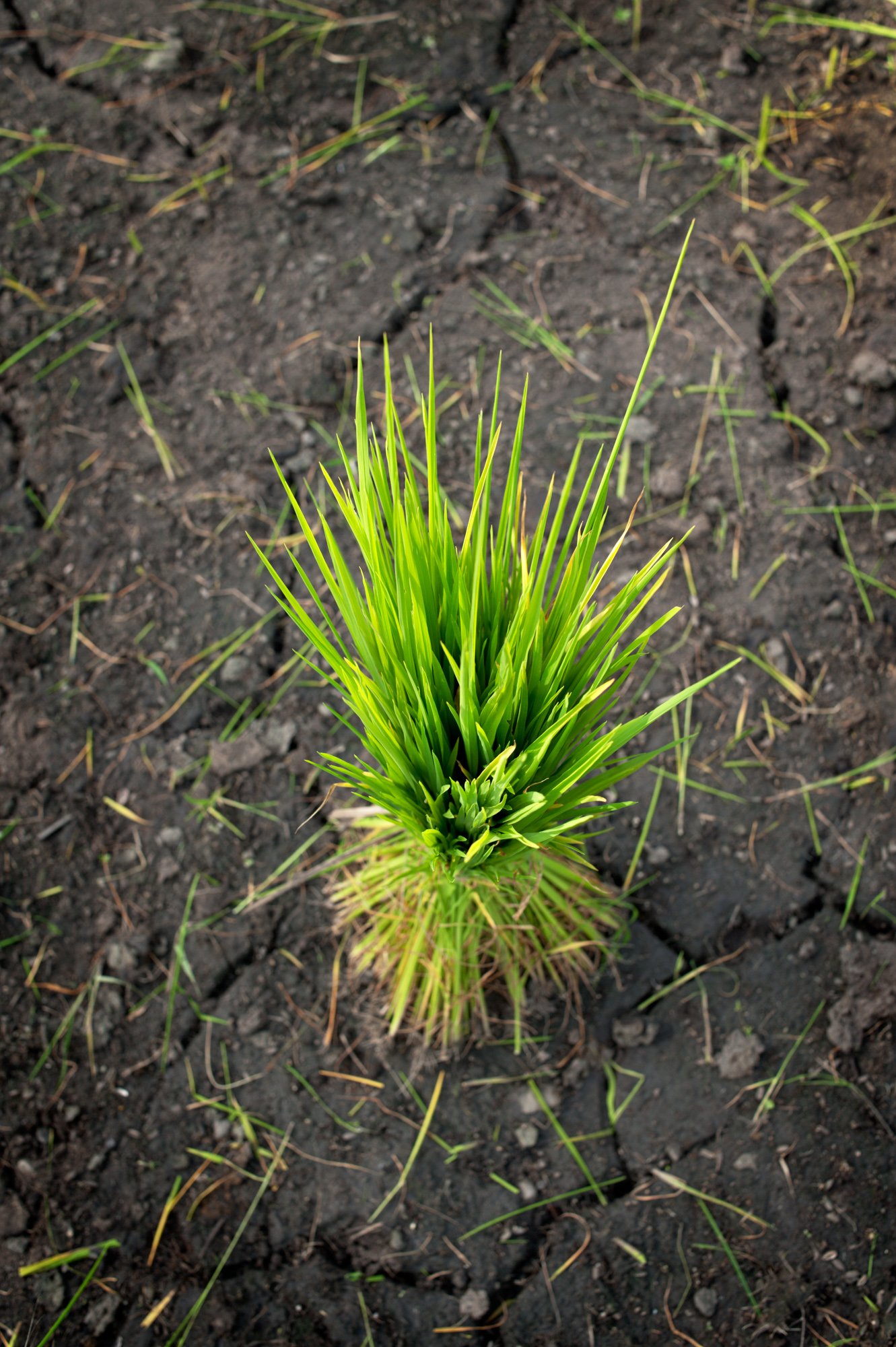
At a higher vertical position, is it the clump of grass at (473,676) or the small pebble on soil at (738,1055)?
the clump of grass at (473,676)

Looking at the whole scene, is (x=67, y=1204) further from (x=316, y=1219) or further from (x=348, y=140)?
(x=348, y=140)

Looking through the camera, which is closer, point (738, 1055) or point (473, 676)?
point (473, 676)

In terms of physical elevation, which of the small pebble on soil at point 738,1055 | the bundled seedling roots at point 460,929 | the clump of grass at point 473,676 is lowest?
the small pebble on soil at point 738,1055

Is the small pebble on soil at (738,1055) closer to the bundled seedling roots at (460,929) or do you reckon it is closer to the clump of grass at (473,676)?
the bundled seedling roots at (460,929)

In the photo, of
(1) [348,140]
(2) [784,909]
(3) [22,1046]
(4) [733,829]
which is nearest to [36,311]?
(1) [348,140]

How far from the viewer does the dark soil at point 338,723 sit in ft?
4.68

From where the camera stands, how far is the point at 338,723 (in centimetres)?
172

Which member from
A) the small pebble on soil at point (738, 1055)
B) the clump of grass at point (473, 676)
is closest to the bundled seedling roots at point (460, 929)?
the clump of grass at point (473, 676)

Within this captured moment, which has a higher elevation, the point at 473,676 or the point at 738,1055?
the point at 473,676

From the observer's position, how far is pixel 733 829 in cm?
164

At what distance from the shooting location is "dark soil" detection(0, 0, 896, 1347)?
4.68ft

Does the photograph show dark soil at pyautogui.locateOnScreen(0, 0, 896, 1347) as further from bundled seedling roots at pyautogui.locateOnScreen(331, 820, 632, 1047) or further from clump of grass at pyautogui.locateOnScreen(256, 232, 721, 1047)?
clump of grass at pyautogui.locateOnScreen(256, 232, 721, 1047)

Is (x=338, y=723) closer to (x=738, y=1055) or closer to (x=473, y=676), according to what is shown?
(x=473, y=676)

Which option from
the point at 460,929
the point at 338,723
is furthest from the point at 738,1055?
the point at 338,723
